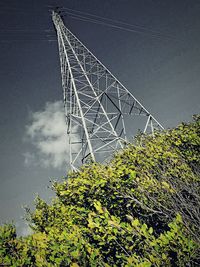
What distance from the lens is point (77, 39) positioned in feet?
46.1

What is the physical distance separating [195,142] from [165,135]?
1219 mm

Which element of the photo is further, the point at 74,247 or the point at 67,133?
the point at 67,133

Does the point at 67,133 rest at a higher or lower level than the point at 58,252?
higher

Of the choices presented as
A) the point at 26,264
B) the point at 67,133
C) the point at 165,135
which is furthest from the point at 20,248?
the point at 67,133

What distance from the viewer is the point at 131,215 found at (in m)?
4.73

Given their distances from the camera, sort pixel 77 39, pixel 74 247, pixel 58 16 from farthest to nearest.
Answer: pixel 58 16, pixel 77 39, pixel 74 247

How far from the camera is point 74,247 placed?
11.3 ft

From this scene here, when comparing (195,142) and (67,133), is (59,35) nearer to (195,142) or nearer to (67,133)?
(67,133)

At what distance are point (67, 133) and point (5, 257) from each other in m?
8.73

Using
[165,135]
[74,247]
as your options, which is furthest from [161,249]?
[165,135]

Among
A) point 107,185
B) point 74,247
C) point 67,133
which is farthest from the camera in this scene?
point 67,133

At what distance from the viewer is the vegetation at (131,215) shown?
2738 millimetres

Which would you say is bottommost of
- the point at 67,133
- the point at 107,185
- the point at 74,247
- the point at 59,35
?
the point at 74,247

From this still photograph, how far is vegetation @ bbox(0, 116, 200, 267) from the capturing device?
8.98 feet
